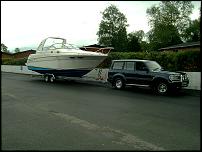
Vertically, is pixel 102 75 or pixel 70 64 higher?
pixel 70 64

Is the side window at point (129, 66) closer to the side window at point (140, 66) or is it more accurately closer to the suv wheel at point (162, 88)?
the side window at point (140, 66)

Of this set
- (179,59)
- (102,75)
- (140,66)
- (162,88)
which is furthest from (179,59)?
(102,75)

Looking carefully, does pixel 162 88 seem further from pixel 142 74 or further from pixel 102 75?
pixel 102 75

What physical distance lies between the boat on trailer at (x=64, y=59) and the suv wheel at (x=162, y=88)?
596 cm

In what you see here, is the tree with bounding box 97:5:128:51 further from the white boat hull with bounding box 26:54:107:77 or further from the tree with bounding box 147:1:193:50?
the white boat hull with bounding box 26:54:107:77

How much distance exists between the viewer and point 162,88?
15336mm

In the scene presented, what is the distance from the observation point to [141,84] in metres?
16.2

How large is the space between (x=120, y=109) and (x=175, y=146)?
447 cm

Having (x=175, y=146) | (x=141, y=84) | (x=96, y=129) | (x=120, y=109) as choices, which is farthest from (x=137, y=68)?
(x=175, y=146)

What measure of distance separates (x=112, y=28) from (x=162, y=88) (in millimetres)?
66180

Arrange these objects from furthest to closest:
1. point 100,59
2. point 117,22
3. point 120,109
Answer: point 117,22 < point 100,59 < point 120,109

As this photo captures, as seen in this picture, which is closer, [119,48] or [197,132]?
[197,132]

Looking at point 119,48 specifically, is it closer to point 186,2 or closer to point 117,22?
point 117,22

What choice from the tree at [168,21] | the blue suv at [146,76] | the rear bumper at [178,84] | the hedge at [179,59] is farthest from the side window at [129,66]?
the tree at [168,21]
